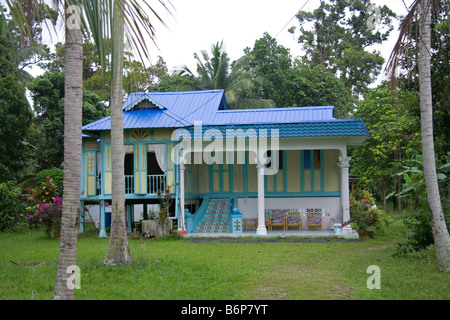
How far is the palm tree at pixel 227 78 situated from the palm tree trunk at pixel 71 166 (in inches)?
986

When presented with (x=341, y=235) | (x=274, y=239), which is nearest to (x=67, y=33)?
(x=274, y=239)

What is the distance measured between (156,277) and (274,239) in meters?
7.62

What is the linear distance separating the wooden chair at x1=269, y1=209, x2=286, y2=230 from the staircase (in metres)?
1.74

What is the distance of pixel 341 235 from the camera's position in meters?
15.4

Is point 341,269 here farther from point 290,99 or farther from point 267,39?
point 267,39

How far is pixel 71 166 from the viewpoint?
18.9ft

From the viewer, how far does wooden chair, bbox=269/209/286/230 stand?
17.9 metres

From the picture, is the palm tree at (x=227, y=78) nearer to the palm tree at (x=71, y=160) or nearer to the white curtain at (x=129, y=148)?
the white curtain at (x=129, y=148)

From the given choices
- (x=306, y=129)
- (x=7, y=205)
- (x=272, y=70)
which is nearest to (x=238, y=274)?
(x=7, y=205)

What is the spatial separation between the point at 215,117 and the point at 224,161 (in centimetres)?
196

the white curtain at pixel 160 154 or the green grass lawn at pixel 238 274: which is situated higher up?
the white curtain at pixel 160 154

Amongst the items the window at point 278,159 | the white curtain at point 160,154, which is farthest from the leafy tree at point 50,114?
the window at point 278,159

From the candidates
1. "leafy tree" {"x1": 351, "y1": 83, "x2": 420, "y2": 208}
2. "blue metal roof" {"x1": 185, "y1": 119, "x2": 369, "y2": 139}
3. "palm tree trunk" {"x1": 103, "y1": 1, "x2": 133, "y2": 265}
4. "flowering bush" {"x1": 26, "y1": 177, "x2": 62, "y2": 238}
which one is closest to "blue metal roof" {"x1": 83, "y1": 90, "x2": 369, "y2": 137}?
"blue metal roof" {"x1": 185, "y1": 119, "x2": 369, "y2": 139}

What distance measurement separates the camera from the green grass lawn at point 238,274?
6.94 metres
